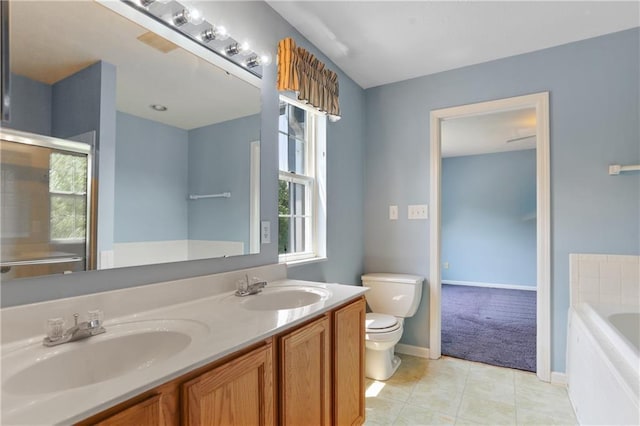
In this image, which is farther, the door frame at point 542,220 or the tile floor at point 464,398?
the door frame at point 542,220

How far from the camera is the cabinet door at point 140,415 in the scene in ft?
2.18

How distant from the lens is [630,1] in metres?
1.89

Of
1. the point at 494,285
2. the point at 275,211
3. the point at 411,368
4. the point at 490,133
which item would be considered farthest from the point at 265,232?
the point at 494,285

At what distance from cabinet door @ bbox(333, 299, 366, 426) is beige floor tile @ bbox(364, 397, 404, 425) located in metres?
0.24

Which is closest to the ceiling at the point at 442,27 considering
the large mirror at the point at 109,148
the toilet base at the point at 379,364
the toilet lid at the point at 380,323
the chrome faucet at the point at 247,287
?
the large mirror at the point at 109,148

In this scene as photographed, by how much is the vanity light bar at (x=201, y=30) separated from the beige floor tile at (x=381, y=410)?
206cm

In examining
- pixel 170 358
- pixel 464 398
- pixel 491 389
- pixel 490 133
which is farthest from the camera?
pixel 490 133

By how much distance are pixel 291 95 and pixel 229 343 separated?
1.62m

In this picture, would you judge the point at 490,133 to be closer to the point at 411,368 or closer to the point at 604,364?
the point at 411,368

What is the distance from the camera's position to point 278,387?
1.14 meters

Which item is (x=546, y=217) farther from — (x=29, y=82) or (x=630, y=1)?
(x=29, y=82)

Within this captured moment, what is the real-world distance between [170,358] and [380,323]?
5.78ft

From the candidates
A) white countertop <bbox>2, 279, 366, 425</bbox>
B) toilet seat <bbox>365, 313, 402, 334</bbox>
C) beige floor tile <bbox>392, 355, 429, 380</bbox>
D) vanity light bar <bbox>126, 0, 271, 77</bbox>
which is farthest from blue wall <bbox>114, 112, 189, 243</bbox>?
beige floor tile <bbox>392, 355, 429, 380</bbox>

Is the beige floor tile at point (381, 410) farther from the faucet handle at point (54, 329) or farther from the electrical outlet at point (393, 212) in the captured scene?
the faucet handle at point (54, 329)
